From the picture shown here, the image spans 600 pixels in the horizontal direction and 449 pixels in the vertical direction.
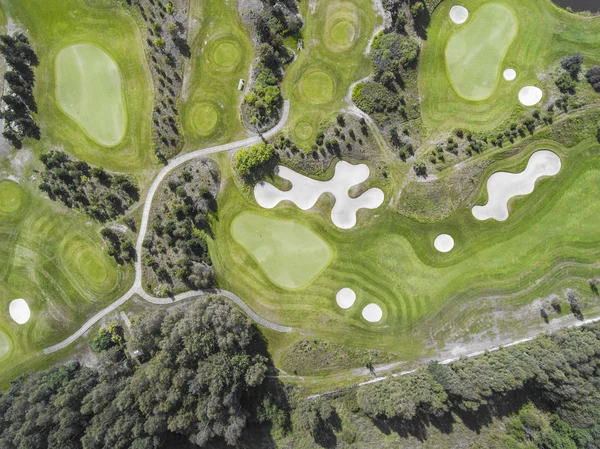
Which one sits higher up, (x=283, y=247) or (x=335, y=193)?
(x=335, y=193)

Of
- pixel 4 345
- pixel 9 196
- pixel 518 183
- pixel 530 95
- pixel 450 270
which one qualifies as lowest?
pixel 4 345

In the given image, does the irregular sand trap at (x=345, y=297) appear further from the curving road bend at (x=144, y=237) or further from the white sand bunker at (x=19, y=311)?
the white sand bunker at (x=19, y=311)

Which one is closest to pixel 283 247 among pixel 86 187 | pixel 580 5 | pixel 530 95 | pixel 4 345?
pixel 86 187

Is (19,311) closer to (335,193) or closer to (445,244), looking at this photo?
(335,193)

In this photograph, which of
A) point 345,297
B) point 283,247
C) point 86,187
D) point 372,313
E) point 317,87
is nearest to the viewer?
point 372,313

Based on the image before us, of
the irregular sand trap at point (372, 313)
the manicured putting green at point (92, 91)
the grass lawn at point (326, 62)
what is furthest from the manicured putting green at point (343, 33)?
the irregular sand trap at point (372, 313)

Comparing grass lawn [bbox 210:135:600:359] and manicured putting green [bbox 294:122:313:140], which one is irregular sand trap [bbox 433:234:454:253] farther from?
manicured putting green [bbox 294:122:313:140]

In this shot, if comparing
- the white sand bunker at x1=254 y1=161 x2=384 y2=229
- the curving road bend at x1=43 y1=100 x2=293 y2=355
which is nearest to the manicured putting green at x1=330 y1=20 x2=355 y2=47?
the curving road bend at x1=43 y1=100 x2=293 y2=355
